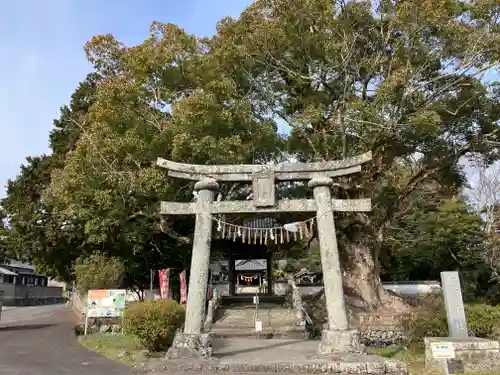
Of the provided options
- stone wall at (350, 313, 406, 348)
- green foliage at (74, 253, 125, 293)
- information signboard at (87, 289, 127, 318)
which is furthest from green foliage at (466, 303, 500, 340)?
green foliage at (74, 253, 125, 293)

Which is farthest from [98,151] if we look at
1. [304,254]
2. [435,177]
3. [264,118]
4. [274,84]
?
[304,254]

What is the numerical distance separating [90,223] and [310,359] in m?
11.8

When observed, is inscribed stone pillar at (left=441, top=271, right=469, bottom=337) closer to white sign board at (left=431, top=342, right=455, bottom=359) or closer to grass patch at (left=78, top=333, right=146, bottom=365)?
white sign board at (left=431, top=342, right=455, bottom=359)

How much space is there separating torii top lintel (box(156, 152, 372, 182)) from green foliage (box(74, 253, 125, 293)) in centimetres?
906

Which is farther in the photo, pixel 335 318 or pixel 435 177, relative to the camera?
pixel 435 177

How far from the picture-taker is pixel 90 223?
59.3 ft

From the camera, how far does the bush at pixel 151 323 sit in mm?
12031

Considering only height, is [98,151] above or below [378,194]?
above

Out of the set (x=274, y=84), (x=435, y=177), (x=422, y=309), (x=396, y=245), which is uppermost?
(x=274, y=84)

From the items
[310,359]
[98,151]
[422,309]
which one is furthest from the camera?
[98,151]

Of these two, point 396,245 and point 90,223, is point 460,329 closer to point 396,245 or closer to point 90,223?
point 90,223

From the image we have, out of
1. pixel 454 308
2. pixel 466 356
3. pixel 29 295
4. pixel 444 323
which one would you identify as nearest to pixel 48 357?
pixel 466 356

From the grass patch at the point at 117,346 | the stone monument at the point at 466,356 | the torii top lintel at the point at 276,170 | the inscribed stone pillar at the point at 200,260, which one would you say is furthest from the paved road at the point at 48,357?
the stone monument at the point at 466,356

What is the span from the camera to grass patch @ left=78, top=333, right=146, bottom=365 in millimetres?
11859
